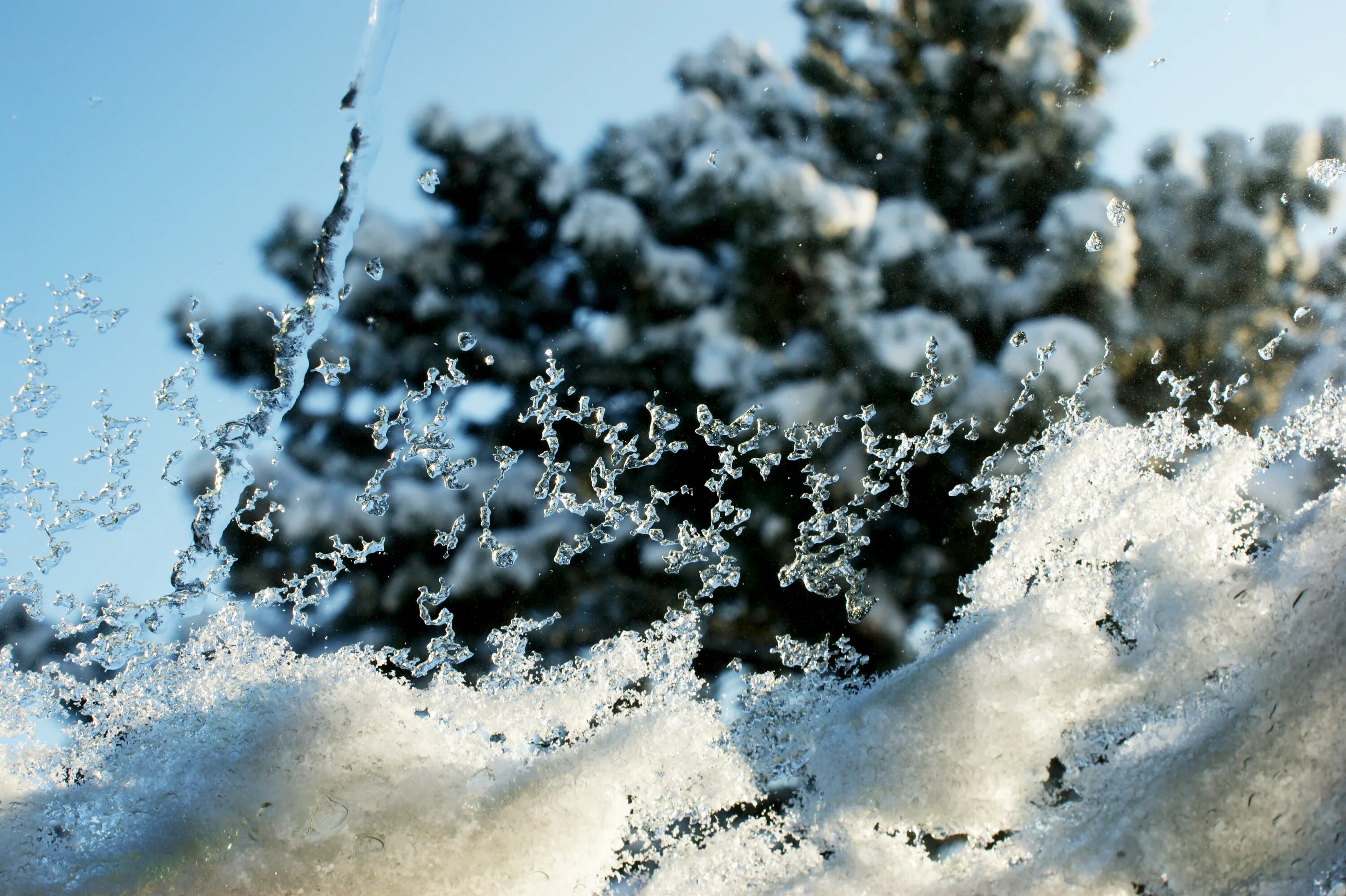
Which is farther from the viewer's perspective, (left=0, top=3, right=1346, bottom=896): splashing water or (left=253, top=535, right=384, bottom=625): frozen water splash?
(left=253, top=535, right=384, bottom=625): frozen water splash

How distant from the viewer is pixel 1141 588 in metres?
2.30

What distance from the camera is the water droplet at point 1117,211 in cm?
328

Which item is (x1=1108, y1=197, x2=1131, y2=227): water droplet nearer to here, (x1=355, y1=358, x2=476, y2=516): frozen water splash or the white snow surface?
the white snow surface

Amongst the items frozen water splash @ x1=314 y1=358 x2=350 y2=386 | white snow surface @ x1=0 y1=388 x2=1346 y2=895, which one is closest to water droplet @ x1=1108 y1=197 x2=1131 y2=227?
white snow surface @ x1=0 y1=388 x2=1346 y2=895

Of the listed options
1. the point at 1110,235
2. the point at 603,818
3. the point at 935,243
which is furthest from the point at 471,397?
the point at 1110,235

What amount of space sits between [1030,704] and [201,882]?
236cm

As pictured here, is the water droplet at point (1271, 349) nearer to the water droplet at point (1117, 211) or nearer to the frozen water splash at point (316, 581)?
the water droplet at point (1117, 211)

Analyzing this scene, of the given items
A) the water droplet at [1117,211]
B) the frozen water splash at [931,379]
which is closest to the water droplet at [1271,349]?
the water droplet at [1117,211]

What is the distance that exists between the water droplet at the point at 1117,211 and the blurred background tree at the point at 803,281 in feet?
0.08

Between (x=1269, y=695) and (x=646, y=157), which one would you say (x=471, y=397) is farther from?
(x=1269, y=695)

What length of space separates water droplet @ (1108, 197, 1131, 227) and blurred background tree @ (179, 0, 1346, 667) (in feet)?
0.08

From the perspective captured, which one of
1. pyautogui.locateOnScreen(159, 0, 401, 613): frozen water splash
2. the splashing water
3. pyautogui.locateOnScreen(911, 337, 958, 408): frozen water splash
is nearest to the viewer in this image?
the splashing water

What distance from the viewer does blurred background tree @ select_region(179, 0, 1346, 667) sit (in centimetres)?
326

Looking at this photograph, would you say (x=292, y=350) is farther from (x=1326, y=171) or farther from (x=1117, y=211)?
(x=1326, y=171)
